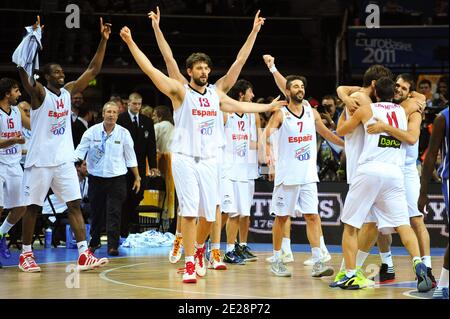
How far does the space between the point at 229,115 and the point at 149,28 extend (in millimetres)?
9004

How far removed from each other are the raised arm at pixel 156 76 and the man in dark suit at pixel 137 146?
5.42 meters

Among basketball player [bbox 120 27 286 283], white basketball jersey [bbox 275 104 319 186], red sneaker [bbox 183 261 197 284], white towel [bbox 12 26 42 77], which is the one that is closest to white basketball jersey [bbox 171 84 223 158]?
basketball player [bbox 120 27 286 283]

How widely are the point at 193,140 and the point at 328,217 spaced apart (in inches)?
227

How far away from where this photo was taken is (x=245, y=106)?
908cm

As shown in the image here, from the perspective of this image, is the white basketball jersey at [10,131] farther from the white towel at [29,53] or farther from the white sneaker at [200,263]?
the white sneaker at [200,263]

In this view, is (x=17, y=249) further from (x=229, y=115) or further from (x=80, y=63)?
(x=80, y=63)

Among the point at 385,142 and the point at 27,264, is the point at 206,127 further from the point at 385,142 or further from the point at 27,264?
the point at 27,264

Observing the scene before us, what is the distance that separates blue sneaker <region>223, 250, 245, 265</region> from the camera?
1128cm

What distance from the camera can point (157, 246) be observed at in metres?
14.0

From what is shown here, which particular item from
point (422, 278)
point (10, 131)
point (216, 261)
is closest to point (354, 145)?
point (422, 278)

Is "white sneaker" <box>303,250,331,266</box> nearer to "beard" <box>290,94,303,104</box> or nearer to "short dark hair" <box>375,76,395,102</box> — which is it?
"beard" <box>290,94,303,104</box>

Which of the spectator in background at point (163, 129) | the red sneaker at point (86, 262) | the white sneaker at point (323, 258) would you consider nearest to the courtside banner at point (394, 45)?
the spectator in background at point (163, 129)

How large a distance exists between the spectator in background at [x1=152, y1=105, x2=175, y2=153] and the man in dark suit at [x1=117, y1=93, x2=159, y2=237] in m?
0.65
